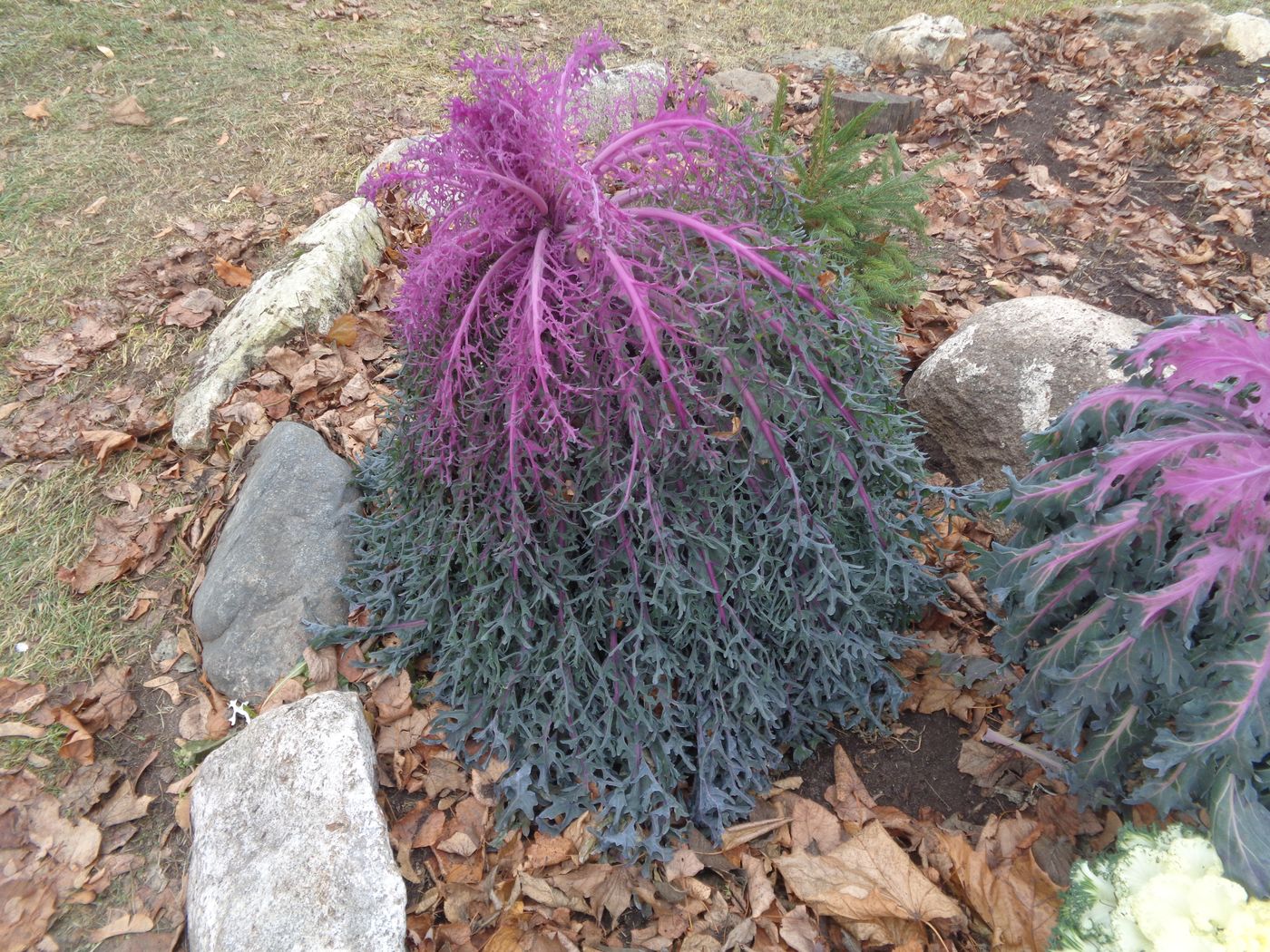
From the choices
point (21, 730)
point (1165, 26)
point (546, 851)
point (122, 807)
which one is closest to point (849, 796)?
point (546, 851)

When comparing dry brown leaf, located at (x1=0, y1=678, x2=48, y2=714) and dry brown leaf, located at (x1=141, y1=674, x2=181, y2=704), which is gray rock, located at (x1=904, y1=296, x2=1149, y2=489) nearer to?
dry brown leaf, located at (x1=141, y1=674, x2=181, y2=704)

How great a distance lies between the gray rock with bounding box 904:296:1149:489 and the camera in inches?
100

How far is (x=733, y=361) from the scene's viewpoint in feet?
5.36

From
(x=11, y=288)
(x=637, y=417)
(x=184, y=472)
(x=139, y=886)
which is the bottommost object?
(x=139, y=886)

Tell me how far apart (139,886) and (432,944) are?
90 centimetres

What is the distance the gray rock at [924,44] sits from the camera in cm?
578

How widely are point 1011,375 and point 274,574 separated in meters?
2.60

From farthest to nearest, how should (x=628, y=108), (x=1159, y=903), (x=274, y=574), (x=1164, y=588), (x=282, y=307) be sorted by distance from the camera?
(x=282, y=307) < (x=274, y=574) < (x=628, y=108) < (x=1164, y=588) < (x=1159, y=903)

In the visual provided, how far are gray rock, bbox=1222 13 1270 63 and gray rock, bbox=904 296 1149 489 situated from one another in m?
4.51

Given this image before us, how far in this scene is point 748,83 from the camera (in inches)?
220

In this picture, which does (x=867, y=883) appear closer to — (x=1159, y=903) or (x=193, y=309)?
(x=1159, y=903)

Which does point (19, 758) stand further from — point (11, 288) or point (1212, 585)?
point (1212, 585)

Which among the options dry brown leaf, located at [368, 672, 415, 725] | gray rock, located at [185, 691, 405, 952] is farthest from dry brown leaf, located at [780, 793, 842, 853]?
dry brown leaf, located at [368, 672, 415, 725]

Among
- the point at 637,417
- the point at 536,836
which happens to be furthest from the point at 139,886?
the point at 637,417
